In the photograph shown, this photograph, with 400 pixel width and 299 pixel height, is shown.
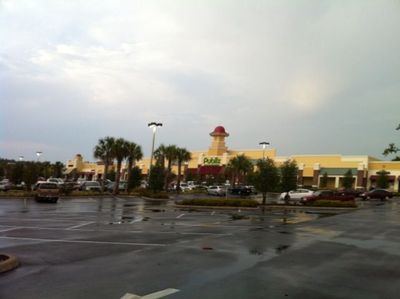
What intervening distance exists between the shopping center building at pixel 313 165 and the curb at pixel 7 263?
67.8 metres

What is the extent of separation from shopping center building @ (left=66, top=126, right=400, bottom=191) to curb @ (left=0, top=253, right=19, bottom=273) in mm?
67783

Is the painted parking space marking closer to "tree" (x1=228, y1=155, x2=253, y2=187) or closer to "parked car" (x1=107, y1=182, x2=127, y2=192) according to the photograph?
"parked car" (x1=107, y1=182, x2=127, y2=192)

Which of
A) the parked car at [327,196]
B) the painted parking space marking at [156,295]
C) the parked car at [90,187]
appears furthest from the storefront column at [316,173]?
the painted parking space marking at [156,295]

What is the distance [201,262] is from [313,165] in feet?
274

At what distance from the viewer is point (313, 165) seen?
302ft

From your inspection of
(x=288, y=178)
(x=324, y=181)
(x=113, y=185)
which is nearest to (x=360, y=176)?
(x=324, y=181)

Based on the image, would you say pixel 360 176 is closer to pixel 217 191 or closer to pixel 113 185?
pixel 217 191

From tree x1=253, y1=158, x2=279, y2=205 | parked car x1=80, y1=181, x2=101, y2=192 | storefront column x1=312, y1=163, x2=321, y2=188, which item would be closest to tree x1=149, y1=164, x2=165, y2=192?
parked car x1=80, y1=181, x2=101, y2=192

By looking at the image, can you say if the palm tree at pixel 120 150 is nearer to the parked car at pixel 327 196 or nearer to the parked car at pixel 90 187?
the parked car at pixel 90 187

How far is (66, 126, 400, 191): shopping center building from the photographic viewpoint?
86000mm

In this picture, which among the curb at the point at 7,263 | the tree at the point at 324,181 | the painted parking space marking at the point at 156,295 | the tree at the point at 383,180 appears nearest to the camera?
the painted parking space marking at the point at 156,295

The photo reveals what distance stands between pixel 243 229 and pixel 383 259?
25.4ft

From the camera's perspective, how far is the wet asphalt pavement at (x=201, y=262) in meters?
8.58

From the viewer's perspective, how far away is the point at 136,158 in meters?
61.4
